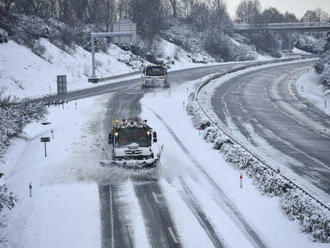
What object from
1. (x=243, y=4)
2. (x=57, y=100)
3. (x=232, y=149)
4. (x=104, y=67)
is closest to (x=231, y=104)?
(x=57, y=100)

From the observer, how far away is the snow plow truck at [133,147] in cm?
2108

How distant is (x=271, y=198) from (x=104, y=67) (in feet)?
169

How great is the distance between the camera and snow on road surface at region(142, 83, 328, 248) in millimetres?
14594

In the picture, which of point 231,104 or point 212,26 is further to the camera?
point 212,26

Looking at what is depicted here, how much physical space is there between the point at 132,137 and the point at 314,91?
122 ft

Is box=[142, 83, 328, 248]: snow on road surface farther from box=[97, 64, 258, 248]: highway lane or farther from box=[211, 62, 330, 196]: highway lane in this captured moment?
box=[211, 62, 330, 196]: highway lane

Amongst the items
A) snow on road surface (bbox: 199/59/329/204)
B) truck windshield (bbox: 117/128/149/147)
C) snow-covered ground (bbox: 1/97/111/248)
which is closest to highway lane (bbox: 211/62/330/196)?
snow on road surface (bbox: 199/59/329/204)

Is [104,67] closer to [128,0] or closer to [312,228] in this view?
[128,0]

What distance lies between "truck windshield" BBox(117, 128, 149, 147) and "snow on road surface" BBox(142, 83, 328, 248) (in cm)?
179

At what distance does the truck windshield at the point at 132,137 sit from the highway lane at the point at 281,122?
7.79 m

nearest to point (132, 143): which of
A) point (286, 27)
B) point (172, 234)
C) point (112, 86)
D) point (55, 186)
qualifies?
point (55, 186)

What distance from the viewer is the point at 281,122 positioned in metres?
34.6

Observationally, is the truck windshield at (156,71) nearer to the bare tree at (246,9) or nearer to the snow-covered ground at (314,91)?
the snow-covered ground at (314,91)

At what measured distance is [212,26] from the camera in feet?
363
